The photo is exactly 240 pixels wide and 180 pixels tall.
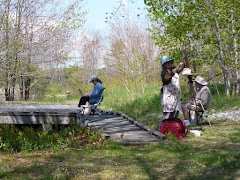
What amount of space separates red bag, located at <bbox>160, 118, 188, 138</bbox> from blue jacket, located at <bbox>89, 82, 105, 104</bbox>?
475cm

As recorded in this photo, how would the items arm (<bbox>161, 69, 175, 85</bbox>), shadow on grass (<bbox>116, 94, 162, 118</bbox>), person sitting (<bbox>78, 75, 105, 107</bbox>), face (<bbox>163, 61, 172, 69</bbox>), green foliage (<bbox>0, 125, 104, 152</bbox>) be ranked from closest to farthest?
green foliage (<bbox>0, 125, 104, 152</bbox>) → arm (<bbox>161, 69, 175, 85</bbox>) → face (<bbox>163, 61, 172, 69</bbox>) → person sitting (<bbox>78, 75, 105, 107</bbox>) → shadow on grass (<bbox>116, 94, 162, 118</bbox>)

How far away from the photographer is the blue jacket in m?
13.2

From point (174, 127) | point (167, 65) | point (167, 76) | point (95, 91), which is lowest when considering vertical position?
point (174, 127)

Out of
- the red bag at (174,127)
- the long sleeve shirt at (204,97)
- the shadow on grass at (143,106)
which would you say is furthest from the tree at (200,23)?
the red bag at (174,127)

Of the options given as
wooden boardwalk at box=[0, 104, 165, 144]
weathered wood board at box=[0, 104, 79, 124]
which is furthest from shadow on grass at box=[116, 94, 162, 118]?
weathered wood board at box=[0, 104, 79, 124]

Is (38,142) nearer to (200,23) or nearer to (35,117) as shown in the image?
(35,117)

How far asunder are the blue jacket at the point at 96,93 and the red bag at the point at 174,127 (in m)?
4.75

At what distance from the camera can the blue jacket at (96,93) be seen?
13164 mm

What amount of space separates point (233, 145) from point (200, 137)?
1158 mm

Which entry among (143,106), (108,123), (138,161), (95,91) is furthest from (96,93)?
(138,161)

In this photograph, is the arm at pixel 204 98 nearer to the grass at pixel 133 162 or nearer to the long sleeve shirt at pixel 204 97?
the long sleeve shirt at pixel 204 97

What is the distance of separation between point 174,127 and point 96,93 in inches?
204

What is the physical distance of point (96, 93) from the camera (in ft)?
43.5

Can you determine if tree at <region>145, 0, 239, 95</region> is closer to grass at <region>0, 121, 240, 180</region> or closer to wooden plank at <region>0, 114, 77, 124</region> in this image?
wooden plank at <region>0, 114, 77, 124</region>
